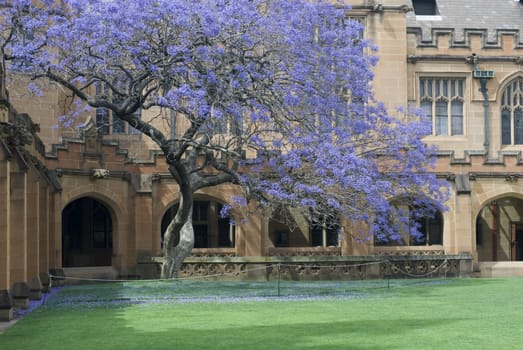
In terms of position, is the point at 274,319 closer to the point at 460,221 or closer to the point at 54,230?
the point at 54,230

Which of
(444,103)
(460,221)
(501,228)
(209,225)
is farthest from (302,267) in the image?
(501,228)

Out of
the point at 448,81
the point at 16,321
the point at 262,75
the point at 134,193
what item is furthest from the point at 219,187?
the point at 16,321

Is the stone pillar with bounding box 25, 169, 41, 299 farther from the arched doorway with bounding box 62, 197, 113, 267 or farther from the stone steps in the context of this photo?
the arched doorway with bounding box 62, 197, 113, 267

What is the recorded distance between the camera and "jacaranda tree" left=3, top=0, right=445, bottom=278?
73.4 feet

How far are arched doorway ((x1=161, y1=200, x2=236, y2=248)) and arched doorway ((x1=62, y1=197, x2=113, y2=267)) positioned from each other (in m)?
2.33

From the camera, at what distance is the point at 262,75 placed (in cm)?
2345

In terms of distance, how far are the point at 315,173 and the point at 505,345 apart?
13.2 metres

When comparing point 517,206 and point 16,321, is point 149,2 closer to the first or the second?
point 16,321

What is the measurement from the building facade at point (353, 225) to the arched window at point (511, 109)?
4cm

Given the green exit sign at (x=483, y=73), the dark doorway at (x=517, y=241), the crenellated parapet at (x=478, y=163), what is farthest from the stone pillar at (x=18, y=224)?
the dark doorway at (x=517, y=241)

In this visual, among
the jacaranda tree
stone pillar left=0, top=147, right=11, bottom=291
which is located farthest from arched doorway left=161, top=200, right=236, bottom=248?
stone pillar left=0, top=147, right=11, bottom=291

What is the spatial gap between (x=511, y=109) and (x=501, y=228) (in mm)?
4778

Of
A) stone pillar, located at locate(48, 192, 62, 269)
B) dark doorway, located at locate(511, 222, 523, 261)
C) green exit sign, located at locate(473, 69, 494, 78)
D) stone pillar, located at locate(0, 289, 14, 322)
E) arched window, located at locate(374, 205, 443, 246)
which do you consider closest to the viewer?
stone pillar, located at locate(0, 289, 14, 322)

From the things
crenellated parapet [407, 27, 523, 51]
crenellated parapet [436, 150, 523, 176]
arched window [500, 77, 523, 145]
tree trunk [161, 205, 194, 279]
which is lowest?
tree trunk [161, 205, 194, 279]
